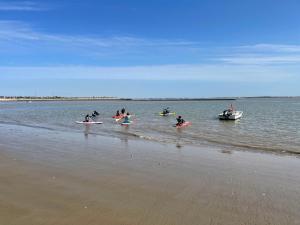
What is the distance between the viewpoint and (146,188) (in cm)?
1058

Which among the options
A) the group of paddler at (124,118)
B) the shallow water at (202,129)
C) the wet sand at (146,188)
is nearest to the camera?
the wet sand at (146,188)

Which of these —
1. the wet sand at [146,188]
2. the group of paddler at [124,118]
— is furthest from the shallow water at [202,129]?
the wet sand at [146,188]

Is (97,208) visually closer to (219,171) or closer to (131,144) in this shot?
(219,171)

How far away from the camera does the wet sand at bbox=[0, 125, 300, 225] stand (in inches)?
321

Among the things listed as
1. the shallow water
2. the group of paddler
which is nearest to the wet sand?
the shallow water

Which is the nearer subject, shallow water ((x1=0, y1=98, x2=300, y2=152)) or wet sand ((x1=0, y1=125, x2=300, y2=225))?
wet sand ((x1=0, y1=125, x2=300, y2=225))

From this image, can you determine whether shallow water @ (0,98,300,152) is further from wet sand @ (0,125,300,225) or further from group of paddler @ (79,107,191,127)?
wet sand @ (0,125,300,225)

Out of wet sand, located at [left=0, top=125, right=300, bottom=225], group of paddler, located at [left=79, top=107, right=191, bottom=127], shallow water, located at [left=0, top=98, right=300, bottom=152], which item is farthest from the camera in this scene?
group of paddler, located at [left=79, top=107, right=191, bottom=127]

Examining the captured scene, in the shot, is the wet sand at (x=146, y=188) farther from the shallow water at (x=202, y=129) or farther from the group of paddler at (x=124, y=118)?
the group of paddler at (x=124, y=118)

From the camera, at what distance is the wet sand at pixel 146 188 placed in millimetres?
8163

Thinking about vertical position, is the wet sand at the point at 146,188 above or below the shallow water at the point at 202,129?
above

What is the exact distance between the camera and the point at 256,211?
8.65 metres

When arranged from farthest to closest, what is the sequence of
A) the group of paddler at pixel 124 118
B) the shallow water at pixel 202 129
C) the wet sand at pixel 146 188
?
the group of paddler at pixel 124 118 → the shallow water at pixel 202 129 → the wet sand at pixel 146 188

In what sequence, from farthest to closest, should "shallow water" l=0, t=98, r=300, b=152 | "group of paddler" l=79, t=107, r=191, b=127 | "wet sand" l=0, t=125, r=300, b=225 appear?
"group of paddler" l=79, t=107, r=191, b=127 < "shallow water" l=0, t=98, r=300, b=152 < "wet sand" l=0, t=125, r=300, b=225
